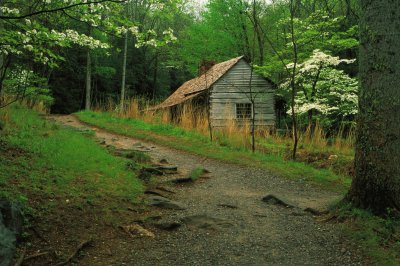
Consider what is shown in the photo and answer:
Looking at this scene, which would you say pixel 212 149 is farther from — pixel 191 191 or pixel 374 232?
pixel 374 232

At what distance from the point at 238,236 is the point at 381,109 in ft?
7.42

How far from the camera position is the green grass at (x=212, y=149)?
7129 millimetres

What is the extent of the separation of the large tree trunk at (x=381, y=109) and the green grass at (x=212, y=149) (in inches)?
90.3

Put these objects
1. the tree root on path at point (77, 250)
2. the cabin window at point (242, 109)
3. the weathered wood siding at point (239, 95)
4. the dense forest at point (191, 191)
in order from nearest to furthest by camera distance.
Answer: the tree root on path at point (77, 250) → the dense forest at point (191, 191) → the weathered wood siding at point (239, 95) → the cabin window at point (242, 109)

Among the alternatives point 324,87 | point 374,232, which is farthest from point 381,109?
point 324,87

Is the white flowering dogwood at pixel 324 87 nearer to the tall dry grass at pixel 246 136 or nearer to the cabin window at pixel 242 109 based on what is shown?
the tall dry grass at pixel 246 136

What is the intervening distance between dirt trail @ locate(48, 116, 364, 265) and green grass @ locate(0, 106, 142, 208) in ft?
2.77

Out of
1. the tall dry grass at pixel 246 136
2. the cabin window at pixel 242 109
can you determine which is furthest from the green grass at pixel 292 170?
the cabin window at pixel 242 109

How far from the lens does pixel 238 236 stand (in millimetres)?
3932

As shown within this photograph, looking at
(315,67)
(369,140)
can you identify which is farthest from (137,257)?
(315,67)

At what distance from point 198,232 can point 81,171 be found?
2452mm

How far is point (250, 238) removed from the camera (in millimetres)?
3885

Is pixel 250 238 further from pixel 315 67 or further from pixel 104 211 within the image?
pixel 315 67

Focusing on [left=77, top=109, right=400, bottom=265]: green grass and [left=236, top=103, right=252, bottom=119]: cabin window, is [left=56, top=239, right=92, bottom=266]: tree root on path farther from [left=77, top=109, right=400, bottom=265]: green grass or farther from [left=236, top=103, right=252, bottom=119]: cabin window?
[left=236, top=103, right=252, bottom=119]: cabin window
